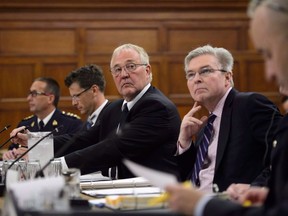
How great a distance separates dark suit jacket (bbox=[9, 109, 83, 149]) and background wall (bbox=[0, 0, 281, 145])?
33.6 inches

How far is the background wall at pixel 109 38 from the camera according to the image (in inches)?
304

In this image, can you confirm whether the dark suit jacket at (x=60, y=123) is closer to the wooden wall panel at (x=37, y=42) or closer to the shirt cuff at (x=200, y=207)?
the wooden wall panel at (x=37, y=42)

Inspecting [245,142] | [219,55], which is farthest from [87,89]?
[245,142]

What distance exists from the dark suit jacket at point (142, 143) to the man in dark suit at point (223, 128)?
385 mm

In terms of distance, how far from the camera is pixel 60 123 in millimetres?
6645

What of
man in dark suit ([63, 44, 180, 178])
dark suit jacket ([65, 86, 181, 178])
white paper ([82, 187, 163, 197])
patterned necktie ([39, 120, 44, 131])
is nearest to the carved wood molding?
patterned necktie ([39, 120, 44, 131])

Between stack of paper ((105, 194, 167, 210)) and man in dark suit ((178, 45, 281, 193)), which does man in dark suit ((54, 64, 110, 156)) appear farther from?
stack of paper ((105, 194, 167, 210))

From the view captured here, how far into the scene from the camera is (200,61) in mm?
3738

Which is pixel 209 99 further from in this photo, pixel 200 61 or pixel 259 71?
pixel 259 71

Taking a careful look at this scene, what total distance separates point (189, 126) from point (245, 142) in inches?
12.1

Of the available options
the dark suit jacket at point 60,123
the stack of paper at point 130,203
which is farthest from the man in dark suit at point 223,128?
the dark suit jacket at point 60,123

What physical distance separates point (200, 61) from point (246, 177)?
726 millimetres

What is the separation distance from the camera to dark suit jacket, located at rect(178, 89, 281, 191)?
3428 millimetres

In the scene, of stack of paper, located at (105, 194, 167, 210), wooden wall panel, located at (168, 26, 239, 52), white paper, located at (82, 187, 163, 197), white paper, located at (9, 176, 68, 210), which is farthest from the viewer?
wooden wall panel, located at (168, 26, 239, 52)
